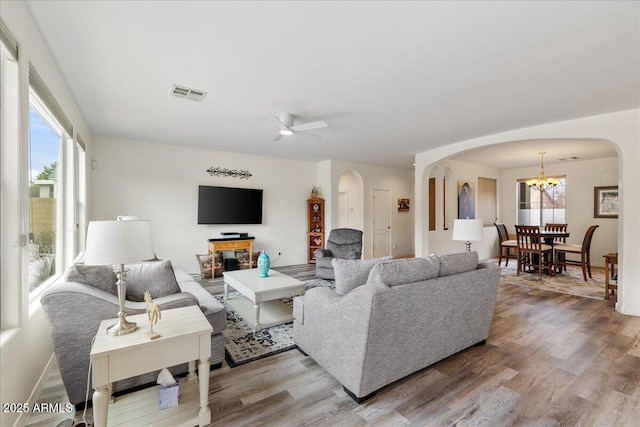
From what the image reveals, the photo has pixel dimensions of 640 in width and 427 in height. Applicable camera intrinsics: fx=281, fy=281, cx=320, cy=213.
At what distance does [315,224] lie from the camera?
688 cm

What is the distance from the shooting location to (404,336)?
6.40 ft

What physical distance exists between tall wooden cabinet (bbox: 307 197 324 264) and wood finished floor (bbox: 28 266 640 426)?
4.38 metres

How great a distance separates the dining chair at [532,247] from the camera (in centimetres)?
534

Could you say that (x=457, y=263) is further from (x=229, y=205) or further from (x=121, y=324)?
(x=229, y=205)

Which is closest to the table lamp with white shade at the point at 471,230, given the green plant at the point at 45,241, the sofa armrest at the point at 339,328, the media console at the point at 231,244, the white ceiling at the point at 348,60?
the white ceiling at the point at 348,60

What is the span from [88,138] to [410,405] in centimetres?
542

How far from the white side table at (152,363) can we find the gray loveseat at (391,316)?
85 centimetres

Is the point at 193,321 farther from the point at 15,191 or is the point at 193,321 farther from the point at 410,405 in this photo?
the point at 410,405

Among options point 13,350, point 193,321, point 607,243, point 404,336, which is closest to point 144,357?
point 193,321

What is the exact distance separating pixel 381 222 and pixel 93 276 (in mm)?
6598


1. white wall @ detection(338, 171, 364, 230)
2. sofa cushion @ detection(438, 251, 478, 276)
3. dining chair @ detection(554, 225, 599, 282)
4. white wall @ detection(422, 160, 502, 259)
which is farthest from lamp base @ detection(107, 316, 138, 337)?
dining chair @ detection(554, 225, 599, 282)

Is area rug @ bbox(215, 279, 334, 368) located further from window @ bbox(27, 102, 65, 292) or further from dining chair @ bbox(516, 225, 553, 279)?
dining chair @ bbox(516, 225, 553, 279)

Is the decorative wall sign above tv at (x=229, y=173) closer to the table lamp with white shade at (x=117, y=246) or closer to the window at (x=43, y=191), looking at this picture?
the window at (x=43, y=191)

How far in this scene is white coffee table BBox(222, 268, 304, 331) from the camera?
3.00 metres
